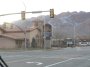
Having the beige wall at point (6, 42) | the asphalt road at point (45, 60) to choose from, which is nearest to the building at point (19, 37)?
the beige wall at point (6, 42)

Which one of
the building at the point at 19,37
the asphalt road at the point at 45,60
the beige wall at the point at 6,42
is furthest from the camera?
the building at the point at 19,37

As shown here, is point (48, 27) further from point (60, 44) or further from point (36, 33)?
point (60, 44)

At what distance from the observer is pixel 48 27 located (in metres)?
102

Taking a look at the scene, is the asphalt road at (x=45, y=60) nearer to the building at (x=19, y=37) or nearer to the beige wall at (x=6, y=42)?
the beige wall at (x=6, y=42)

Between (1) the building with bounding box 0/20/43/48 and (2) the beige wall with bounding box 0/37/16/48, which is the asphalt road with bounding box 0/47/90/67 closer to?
(2) the beige wall with bounding box 0/37/16/48

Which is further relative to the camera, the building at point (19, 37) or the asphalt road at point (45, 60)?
the building at point (19, 37)

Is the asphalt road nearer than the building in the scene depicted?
Yes

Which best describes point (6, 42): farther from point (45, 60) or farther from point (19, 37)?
point (45, 60)

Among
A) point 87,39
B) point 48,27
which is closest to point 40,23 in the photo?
point 48,27

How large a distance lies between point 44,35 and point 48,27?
6453mm

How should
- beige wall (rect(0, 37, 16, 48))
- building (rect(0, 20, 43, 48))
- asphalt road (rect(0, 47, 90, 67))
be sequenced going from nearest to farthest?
asphalt road (rect(0, 47, 90, 67))
beige wall (rect(0, 37, 16, 48))
building (rect(0, 20, 43, 48))

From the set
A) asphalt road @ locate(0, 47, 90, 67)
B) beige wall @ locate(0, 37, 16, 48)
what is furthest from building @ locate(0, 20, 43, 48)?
asphalt road @ locate(0, 47, 90, 67)

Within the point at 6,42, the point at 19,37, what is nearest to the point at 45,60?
the point at 6,42

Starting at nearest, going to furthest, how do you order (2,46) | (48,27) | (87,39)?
(2,46) → (48,27) → (87,39)
